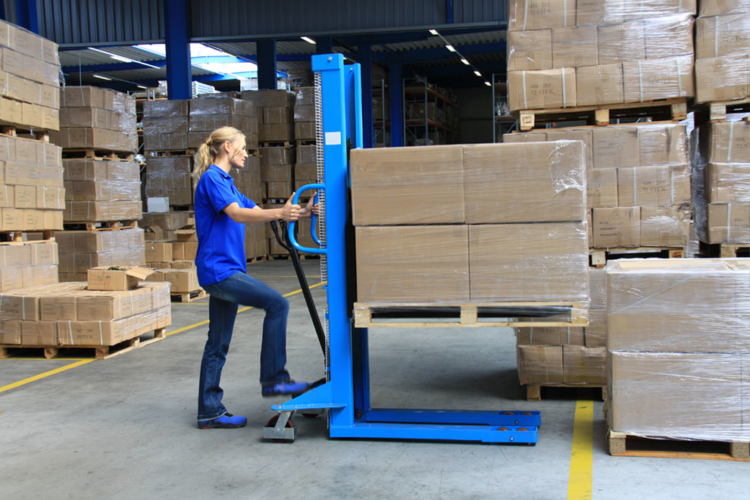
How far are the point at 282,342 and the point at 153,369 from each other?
219cm

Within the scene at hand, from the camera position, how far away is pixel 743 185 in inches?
191

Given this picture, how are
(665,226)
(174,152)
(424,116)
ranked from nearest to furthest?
(665,226) → (174,152) → (424,116)

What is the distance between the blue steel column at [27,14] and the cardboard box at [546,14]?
A: 35.8ft

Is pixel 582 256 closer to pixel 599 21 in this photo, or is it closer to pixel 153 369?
pixel 599 21

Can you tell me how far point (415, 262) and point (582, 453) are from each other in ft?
4.08

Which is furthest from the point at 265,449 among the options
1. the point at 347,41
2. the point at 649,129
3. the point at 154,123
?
the point at 347,41

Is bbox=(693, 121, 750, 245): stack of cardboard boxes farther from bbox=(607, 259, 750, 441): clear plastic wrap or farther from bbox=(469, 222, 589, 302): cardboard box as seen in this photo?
→ bbox=(469, 222, 589, 302): cardboard box

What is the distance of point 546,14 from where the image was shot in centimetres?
481

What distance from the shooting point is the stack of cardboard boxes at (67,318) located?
5.89 meters

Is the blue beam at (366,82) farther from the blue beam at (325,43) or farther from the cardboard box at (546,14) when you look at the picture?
the cardboard box at (546,14)

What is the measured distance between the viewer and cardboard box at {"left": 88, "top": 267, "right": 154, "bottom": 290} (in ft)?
20.5

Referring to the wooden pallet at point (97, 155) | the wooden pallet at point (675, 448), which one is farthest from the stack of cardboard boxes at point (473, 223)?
the wooden pallet at point (97, 155)

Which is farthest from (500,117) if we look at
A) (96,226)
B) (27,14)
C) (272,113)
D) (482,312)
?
(482,312)

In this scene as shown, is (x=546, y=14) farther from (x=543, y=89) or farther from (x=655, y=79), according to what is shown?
(x=655, y=79)
